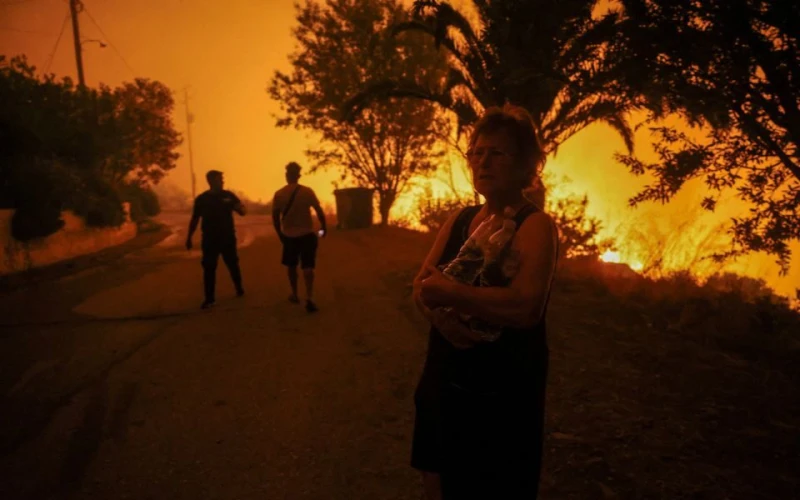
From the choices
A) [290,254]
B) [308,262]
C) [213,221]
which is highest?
[213,221]

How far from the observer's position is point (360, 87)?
53.5 feet

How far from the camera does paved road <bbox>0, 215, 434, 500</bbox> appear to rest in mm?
3002

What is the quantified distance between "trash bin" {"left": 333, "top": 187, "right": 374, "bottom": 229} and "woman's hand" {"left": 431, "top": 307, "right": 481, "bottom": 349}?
1692 centimetres

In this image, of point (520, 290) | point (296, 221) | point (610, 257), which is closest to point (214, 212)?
point (296, 221)

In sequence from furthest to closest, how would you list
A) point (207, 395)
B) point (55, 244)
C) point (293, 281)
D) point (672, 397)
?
1. point (55, 244)
2. point (293, 281)
3. point (207, 395)
4. point (672, 397)

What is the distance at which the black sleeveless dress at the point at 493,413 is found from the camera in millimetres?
1568

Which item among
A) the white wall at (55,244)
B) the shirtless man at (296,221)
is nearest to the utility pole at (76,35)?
the white wall at (55,244)

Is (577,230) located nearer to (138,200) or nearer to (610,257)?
(610,257)

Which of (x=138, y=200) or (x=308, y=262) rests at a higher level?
(x=138, y=200)

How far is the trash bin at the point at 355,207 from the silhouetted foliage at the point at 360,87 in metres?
0.75

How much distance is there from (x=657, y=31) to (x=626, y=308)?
3606 mm

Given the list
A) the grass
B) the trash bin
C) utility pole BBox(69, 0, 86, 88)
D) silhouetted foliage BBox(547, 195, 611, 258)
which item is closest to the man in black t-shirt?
the grass

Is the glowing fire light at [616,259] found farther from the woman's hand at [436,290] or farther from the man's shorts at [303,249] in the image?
the woman's hand at [436,290]

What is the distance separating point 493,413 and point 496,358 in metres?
0.20
